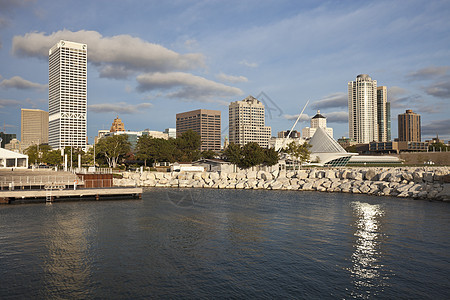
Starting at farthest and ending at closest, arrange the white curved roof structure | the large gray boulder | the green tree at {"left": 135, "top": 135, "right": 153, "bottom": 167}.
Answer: the white curved roof structure < the green tree at {"left": 135, "top": 135, "right": 153, "bottom": 167} < the large gray boulder

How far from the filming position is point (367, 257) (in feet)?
75.8

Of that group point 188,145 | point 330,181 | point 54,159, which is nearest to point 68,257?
point 330,181

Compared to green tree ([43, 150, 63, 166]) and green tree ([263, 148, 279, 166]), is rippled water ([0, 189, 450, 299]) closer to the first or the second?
green tree ([263, 148, 279, 166])

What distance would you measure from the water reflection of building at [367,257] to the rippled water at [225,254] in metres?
0.06

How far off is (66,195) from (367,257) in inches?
1696

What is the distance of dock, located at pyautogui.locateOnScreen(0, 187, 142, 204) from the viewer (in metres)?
47.7

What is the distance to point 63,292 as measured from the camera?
17188mm

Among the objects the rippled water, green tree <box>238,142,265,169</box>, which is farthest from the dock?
green tree <box>238,142,265,169</box>

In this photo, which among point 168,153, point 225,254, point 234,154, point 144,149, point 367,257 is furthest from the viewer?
point 144,149

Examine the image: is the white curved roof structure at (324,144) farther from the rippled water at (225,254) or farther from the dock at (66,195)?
the dock at (66,195)

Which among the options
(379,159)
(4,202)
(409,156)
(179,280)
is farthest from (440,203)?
(409,156)

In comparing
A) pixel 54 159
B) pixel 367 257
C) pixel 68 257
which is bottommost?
pixel 367 257

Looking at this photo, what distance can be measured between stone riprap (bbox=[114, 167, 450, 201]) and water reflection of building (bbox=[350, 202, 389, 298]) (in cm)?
2115

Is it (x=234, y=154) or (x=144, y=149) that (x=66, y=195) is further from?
(x=144, y=149)
